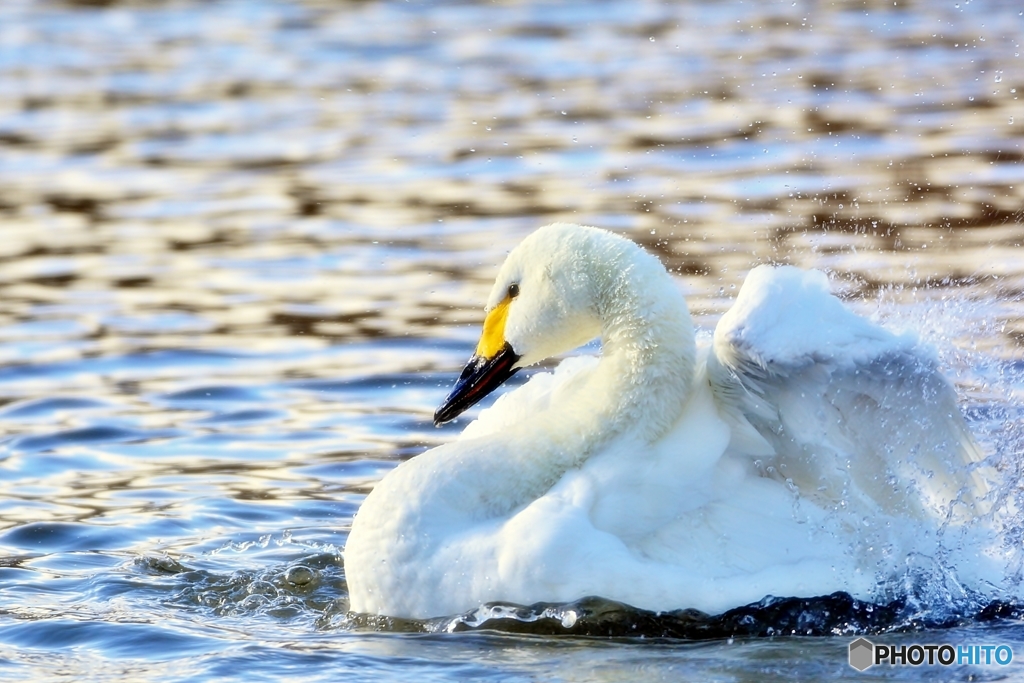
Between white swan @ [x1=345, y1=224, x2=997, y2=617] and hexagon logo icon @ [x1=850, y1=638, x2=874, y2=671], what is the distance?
206 mm

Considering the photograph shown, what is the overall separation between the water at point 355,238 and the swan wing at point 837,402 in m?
0.49

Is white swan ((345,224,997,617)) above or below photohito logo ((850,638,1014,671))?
above

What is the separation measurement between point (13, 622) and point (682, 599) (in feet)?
7.69

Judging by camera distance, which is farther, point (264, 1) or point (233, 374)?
point (264, 1)

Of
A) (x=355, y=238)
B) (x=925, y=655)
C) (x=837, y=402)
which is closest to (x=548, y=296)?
(x=837, y=402)

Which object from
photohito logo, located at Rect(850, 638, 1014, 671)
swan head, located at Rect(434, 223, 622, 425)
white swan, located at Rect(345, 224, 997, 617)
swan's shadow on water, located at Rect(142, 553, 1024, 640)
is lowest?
photohito logo, located at Rect(850, 638, 1014, 671)

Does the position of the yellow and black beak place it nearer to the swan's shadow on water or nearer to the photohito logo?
the swan's shadow on water

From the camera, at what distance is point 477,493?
6012mm

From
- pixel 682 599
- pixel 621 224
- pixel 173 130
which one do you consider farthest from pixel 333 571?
pixel 173 130

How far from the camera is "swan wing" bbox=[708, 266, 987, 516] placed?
562 centimetres

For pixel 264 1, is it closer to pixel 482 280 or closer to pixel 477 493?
pixel 482 280

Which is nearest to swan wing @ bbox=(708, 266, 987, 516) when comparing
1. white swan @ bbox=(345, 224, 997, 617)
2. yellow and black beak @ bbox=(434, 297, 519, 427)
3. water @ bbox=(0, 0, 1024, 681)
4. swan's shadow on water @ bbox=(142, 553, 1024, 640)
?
white swan @ bbox=(345, 224, 997, 617)

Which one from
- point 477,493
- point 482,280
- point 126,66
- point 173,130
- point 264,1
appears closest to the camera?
point 477,493

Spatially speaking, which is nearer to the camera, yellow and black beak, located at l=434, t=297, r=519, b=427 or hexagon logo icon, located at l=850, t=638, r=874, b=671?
hexagon logo icon, located at l=850, t=638, r=874, b=671
